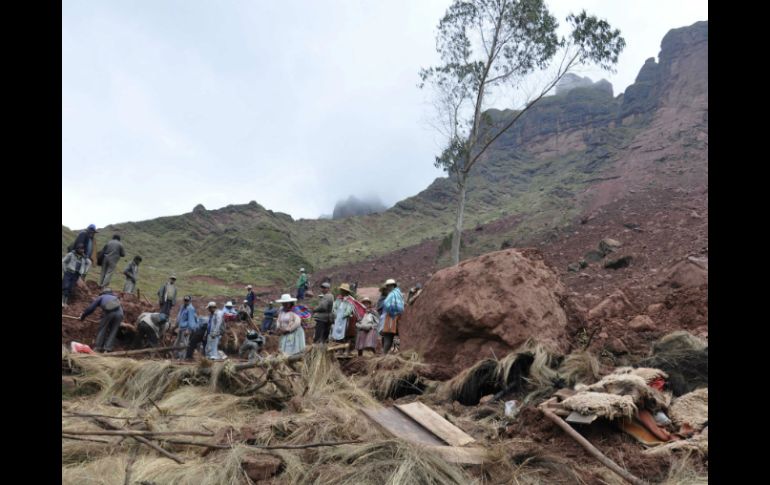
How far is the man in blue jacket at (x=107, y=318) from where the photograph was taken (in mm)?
9156

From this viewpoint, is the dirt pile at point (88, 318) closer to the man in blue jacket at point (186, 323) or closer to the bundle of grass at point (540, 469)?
the man in blue jacket at point (186, 323)

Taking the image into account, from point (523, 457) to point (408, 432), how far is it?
36.1 inches

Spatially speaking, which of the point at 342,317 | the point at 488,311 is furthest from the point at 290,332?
the point at 488,311

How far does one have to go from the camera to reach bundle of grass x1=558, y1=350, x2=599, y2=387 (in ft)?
→ 18.2

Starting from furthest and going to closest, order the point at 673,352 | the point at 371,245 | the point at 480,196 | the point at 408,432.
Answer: the point at 480,196 < the point at 371,245 < the point at 673,352 < the point at 408,432

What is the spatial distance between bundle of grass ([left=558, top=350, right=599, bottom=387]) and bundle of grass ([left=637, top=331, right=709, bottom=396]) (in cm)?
60

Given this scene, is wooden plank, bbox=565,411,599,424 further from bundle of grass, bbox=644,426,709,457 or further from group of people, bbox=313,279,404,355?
group of people, bbox=313,279,404,355

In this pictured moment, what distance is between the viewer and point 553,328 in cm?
747

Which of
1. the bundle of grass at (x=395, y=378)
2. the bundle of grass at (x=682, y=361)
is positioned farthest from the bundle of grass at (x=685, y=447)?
the bundle of grass at (x=395, y=378)

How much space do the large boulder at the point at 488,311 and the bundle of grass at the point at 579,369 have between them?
72 cm

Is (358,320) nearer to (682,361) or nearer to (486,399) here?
(486,399)
